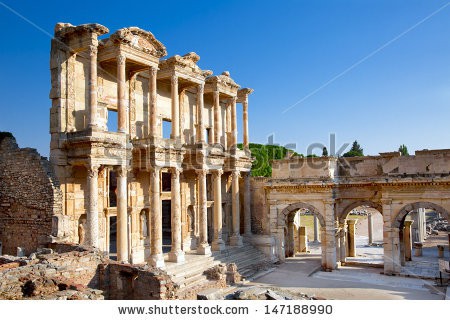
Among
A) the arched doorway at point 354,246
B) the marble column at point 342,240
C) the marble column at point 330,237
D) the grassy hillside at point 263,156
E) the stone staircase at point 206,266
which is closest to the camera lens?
the stone staircase at point 206,266

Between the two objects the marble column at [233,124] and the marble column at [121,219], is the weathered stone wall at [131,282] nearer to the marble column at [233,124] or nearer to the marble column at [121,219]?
the marble column at [121,219]

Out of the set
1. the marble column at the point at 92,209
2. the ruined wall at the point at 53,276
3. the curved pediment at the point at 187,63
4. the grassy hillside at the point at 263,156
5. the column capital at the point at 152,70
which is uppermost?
the curved pediment at the point at 187,63

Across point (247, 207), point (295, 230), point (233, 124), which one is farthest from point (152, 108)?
point (295, 230)

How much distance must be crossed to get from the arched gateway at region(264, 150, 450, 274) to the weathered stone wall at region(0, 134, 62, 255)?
1371 cm

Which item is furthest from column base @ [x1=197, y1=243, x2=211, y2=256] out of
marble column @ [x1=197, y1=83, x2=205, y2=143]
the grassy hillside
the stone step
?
the grassy hillside

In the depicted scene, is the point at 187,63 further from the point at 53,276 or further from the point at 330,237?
the point at 53,276

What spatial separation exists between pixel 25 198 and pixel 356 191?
17.7m

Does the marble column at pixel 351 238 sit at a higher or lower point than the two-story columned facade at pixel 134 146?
lower

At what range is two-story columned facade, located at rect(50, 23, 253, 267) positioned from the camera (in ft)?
53.7

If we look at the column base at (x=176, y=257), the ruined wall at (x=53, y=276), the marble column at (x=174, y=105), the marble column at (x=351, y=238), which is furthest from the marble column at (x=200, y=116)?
the marble column at (x=351, y=238)

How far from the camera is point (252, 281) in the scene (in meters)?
20.2

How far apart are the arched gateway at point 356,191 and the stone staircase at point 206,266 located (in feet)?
7.30

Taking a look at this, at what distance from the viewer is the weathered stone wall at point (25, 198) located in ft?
50.6

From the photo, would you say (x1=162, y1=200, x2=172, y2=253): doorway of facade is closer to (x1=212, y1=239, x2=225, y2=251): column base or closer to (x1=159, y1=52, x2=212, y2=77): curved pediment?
(x1=212, y1=239, x2=225, y2=251): column base
